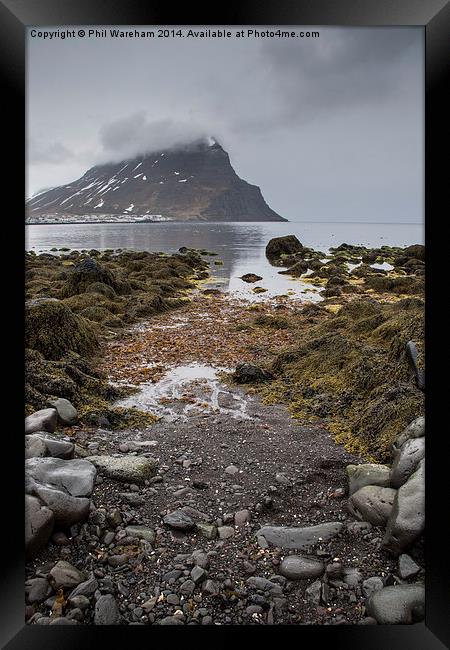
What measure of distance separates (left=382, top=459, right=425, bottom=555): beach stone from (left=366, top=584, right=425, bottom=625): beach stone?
0.48ft

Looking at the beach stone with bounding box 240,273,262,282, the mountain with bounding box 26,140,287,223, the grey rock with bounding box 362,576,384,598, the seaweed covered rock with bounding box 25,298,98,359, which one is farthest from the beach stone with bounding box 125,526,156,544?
the beach stone with bounding box 240,273,262,282

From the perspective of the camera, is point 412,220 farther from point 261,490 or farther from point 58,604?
point 58,604

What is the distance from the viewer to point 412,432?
205 cm

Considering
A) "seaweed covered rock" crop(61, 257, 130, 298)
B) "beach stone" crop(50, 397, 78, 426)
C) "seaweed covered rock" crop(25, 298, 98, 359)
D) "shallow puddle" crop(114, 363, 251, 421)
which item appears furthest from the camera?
"seaweed covered rock" crop(61, 257, 130, 298)

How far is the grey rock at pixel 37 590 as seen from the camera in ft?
5.65

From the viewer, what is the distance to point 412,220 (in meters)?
2.06

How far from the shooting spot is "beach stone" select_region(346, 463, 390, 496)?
1.97 m

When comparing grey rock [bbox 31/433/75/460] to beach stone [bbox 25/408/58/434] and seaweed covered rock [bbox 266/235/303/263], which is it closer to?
beach stone [bbox 25/408/58/434]

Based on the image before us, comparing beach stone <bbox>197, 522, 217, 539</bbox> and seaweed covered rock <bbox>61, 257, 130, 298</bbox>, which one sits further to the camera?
seaweed covered rock <bbox>61, 257, 130, 298</bbox>

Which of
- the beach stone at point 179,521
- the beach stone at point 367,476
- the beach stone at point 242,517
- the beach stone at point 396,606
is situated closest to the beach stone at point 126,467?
the beach stone at point 179,521

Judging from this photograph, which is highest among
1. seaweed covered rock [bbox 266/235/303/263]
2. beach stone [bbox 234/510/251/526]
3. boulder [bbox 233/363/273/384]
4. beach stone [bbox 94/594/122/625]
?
seaweed covered rock [bbox 266/235/303/263]

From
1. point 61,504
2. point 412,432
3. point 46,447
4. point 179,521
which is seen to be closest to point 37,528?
point 61,504

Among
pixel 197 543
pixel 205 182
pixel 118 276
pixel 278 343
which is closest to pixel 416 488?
pixel 197 543

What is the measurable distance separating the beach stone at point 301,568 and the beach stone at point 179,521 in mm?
422
